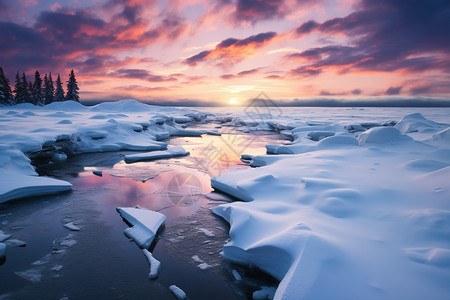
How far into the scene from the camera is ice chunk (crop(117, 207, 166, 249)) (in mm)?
4314

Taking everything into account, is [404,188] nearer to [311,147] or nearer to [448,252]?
[448,252]

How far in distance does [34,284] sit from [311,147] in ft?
34.1

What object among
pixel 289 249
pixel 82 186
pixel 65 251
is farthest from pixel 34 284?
pixel 82 186

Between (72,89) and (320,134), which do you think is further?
Answer: (72,89)

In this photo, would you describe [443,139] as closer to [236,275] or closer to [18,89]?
[236,275]

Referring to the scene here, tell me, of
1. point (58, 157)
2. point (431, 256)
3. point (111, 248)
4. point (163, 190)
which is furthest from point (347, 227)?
point (58, 157)

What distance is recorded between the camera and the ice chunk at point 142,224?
4314 mm

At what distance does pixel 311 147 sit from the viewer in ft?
35.2

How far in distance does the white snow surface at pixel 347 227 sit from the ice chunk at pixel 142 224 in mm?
1522

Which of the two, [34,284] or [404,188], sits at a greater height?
[404,188]

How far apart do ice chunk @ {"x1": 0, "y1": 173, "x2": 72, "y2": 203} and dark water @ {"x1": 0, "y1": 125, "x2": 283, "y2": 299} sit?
0.21 metres

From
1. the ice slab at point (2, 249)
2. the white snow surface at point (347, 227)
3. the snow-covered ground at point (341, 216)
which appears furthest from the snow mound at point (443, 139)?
the ice slab at point (2, 249)

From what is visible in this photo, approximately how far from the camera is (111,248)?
4082mm

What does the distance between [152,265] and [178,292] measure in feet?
2.45
